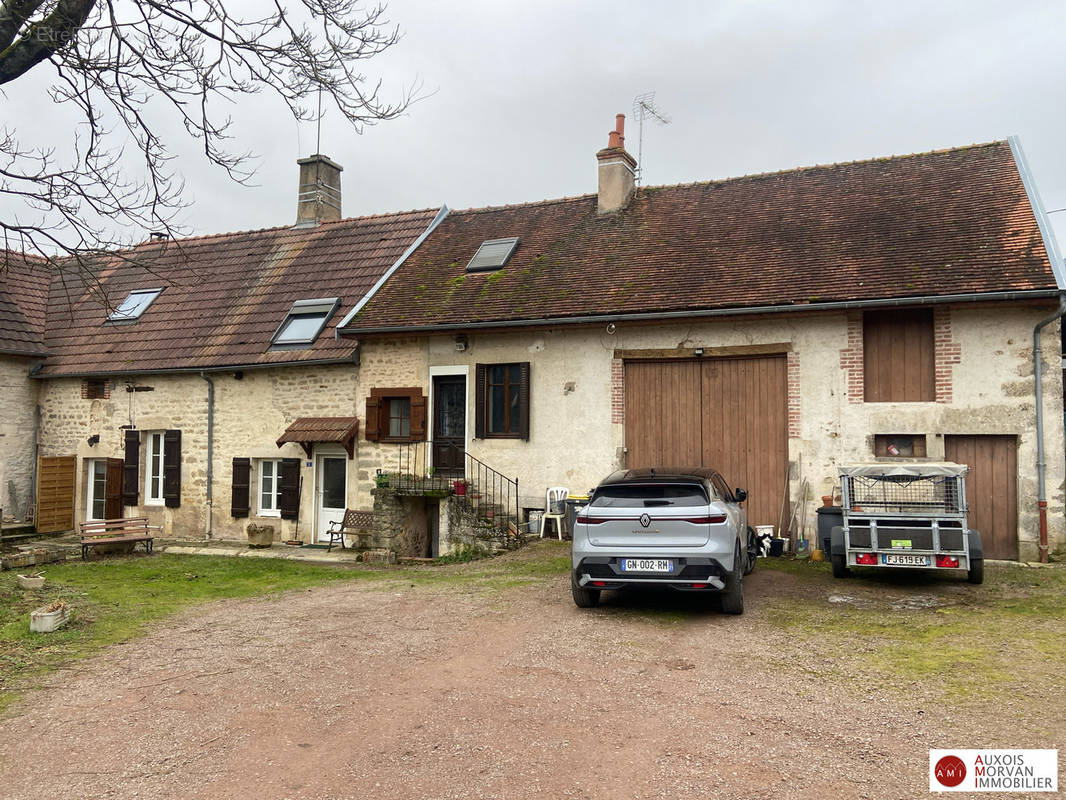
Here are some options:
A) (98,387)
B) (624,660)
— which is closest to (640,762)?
(624,660)

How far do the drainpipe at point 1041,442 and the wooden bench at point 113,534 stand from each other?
1552 cm

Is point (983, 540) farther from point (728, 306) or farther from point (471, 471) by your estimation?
point (471, 471)

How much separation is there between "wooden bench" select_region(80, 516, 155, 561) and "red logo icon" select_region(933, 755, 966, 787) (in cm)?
1471

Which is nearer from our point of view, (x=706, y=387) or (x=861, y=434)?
(x=861, y=434)

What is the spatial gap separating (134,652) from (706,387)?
31.3 ft

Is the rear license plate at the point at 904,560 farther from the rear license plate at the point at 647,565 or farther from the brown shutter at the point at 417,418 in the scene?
the brown shutter at the point at 417,418

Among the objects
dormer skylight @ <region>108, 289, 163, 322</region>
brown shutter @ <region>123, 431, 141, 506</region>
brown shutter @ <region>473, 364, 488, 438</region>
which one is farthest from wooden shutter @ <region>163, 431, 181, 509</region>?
brown shutter @ <region>473, 364, 488, 438</region>

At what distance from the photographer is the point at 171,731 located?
5.54 metres

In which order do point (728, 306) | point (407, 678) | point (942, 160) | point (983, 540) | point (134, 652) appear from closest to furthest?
point (407, 678) < point (134, 652) < point (983, 540) < point (728, 306) < point (942, 160)

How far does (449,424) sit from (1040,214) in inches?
429

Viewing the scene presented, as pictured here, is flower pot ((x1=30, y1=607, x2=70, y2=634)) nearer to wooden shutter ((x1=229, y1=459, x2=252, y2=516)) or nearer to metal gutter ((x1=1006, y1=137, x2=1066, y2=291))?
wooden shutter ((x1=229, y1=459, x2=252, y2=516))

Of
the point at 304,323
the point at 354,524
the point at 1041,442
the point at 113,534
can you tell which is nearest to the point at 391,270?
the point at 304,323

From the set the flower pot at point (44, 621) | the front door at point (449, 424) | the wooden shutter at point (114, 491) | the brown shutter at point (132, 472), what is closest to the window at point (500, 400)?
the front door at point (449, 424)

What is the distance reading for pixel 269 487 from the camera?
57.1 ft
